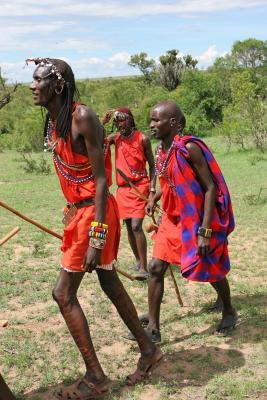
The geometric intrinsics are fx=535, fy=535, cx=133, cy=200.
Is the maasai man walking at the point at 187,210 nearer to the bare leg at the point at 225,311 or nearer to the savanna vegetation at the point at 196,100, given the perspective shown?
the bare leg at the point at 225,311

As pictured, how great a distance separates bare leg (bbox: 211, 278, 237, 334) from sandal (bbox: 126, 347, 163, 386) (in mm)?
815

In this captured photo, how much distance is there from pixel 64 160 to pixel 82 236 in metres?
0.44

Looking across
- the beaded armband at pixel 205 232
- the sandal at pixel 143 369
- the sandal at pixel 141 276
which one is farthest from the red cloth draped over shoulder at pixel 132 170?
the sandal at pixel 143 369

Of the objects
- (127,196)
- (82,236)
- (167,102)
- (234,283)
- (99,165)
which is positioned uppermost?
(167,102)

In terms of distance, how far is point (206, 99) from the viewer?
2734cm

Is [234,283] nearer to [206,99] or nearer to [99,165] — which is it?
[99,165]

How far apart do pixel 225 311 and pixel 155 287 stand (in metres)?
0.64

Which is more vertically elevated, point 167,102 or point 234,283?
point 167,102

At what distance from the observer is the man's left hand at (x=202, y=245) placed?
12.0 ft

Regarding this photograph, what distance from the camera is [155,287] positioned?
386 cm

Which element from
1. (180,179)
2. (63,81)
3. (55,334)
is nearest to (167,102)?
(180,179)

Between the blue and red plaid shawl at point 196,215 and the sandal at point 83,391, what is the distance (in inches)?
39.5

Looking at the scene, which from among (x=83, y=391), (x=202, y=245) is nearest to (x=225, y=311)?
(x=202, y=245)

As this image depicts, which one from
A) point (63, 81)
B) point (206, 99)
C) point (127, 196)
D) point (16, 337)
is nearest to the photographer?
point (63, 81)
